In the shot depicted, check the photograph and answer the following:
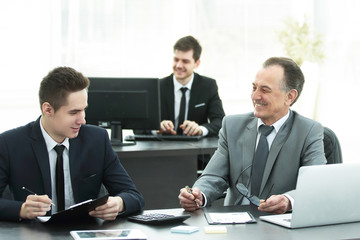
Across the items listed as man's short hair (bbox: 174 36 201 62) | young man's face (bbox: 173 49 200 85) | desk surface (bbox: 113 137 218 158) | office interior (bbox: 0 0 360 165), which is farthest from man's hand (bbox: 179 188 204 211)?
office interior (bbox: 0 0 360 165)

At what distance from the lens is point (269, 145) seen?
2984mm

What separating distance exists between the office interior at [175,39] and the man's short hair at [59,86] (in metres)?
3.93

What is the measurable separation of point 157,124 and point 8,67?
→ 2.68m

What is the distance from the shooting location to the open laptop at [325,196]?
2.19 m

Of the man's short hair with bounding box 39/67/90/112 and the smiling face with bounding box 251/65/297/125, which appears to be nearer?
the man's short hair with bounding box 39/67/90/112

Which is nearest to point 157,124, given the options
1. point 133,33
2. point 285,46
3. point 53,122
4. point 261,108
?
point 261,108

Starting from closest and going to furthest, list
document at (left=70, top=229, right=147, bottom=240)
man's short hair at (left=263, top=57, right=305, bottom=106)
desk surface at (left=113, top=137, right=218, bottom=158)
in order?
document at (left=70, top=229, right=147, bottom=240), man's short hair at (left=263, top=57, right=305, bottom=106), desk surface at (left=113, top=137, right=218, bottom=158)

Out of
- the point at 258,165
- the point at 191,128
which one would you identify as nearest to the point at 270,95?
the point at 258,165

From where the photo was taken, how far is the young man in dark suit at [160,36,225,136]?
5.06 metres

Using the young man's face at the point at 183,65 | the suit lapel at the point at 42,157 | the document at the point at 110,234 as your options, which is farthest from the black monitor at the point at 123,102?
the document at the point at 110,234

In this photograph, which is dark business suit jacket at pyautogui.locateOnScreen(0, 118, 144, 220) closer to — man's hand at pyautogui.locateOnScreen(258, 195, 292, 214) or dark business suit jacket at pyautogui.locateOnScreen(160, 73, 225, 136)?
man's hand at pyautogui.locateOnScreen(258, 195, 292, 214)

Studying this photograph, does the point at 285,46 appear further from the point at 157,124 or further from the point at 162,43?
the point at 157,124

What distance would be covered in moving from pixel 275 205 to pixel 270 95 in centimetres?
71

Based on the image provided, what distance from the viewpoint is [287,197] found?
2.54 metres
